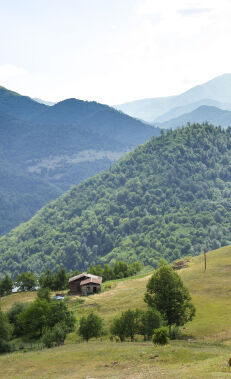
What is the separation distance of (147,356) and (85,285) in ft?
254

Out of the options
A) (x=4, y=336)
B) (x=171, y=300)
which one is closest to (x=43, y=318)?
(x=4, y=336)

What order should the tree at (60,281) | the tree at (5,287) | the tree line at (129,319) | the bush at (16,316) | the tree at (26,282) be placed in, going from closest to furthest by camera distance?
the tree line at (129,319) → the bush at (16,316) → the tree at (60,281) → the tree at (5,287) → the tree at (26,282)

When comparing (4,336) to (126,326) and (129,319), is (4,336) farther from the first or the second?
(129,319)

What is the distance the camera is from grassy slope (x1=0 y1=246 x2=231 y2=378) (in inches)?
1650

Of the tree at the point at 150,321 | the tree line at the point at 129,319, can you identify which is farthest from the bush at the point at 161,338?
the tree at the point at 150,321

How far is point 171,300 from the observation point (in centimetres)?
7431

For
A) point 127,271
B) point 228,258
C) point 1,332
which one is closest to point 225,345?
point 1,332

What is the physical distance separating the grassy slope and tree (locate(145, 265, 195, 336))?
9.71ft

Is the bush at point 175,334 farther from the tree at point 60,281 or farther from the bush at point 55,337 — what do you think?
the tree at point 60,281

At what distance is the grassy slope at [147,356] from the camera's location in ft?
137

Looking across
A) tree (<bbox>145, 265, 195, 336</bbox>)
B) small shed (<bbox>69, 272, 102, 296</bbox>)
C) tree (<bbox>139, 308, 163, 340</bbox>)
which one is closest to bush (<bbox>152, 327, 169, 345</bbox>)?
tree (<bbox>139, 308, 163, 340</bbox>)

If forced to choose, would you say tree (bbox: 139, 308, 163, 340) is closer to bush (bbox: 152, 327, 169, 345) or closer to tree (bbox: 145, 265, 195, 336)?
tree (bbox: 145, 265, 195, 336)

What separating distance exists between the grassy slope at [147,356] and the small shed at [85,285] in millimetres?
23349

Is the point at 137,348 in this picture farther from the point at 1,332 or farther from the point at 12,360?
the point at 1,332
